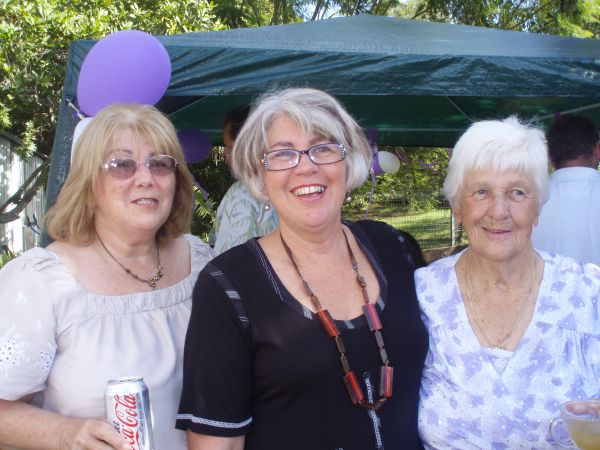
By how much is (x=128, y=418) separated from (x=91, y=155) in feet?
2.91

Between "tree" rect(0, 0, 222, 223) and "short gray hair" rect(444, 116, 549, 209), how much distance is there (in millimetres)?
6715

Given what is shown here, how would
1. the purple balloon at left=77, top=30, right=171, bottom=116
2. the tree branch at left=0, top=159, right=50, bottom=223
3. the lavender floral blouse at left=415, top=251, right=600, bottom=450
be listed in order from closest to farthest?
the lavender floral blouse at left=415, top=251, right=600, bottom=450 → the purple balloon at left=77, top=30, right=171, bottom=116 → the tree branch at left=0, top=159, right=50, bottom=223

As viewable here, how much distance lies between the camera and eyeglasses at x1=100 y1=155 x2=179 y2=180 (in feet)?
6.39

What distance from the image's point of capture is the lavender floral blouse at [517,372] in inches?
70.7

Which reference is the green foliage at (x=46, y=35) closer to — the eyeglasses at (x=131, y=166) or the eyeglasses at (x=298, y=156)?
the eyeglasses at (x=131, y=166)

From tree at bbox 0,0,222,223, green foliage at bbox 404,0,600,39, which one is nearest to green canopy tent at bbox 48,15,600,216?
tree at bbox 0,0,222,223

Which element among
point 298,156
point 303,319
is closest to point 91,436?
point 303,319

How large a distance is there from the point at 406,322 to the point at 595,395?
0.59m

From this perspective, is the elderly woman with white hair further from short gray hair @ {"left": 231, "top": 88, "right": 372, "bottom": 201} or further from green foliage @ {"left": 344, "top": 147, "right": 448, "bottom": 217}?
green foliage @ {"left": 344, "top": 147, "right": 448, "bottom": 217}

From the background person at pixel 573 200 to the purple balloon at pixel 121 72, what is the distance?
2364mm

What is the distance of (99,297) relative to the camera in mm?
1881

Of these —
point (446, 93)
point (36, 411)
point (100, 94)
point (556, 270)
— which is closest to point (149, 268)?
point (36, 411)

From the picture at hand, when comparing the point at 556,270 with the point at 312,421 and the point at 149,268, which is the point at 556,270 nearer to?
the point at 312,421

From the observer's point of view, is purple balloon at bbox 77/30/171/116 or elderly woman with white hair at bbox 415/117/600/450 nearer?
elderly woman with white hair at bbox 415/117/600/450
